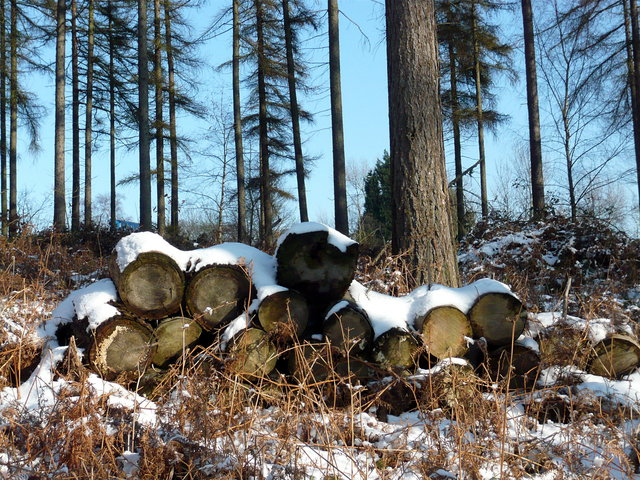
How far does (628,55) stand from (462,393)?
1536 cm

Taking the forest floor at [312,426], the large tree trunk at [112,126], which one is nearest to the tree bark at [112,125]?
the large tree trunk at [112,126]

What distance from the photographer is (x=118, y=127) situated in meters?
21.4

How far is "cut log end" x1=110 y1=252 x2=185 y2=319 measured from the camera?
3994mm

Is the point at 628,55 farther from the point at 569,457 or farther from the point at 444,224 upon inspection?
the point at 569,457

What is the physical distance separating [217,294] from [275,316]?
0.47 meters

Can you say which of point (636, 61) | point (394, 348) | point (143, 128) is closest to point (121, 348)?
point (394, 348)

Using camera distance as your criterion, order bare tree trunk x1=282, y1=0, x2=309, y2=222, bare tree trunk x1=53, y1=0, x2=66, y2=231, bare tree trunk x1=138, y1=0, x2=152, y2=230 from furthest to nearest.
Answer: bare tree trunk x1=282, y1=0, x2=309, y2=222 → bare tree trunk x1=53, y1=0, x2=66, y2=231 → bare tree trunk x1=138, y1=0, x2=152, y2=230

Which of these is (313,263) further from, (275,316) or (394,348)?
(394,348)

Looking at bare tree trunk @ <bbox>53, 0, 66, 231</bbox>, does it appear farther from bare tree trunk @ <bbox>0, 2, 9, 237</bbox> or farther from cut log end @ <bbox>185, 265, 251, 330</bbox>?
cut log end @ <bbox>185, 265, 251, 330</bbox>

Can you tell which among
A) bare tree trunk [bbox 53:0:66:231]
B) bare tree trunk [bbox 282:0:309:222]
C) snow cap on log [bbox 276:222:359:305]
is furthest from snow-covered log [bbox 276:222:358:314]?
bare tree trunk [bbox 282:0:309:222]

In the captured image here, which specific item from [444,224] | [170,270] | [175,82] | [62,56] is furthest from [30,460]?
[175,82]

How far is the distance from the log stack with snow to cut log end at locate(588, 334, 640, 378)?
17 millimetres

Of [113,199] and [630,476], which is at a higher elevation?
[113,199]

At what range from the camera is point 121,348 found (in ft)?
12.9
